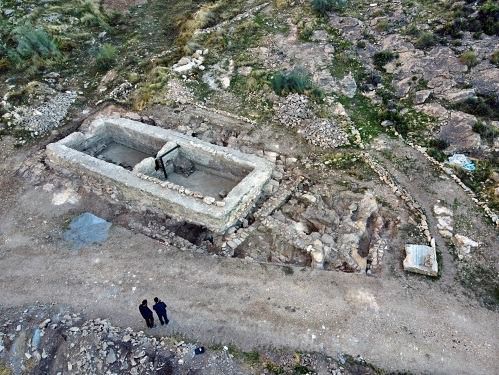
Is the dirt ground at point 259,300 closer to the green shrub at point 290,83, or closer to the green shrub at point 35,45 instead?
the green shrub at point 290,83

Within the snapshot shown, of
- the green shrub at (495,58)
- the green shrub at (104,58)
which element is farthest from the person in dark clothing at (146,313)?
the green shrub at (495,58)

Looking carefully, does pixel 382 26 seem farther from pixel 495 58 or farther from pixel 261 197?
pixel 261 197

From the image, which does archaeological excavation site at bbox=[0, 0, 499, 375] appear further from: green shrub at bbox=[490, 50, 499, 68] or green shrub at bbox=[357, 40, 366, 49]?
green shrub at bbox=[357, 40, 366, 49]

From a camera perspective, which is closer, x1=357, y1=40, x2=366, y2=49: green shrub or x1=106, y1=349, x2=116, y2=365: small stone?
x1=106, y1=349, x2=116, y2=365: small stone

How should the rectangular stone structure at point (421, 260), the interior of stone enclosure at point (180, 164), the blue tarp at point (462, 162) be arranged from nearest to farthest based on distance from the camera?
the rectangular stone structure at point (421, 260), the blue tarp at point (462, 162), the interior of stone enclosure at point (180, 164)

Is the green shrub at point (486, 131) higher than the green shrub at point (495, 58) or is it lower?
lower

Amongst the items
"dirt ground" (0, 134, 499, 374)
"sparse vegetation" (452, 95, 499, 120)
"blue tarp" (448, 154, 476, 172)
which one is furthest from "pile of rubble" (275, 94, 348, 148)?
"dirt ground" (0, 134, 499, 374)

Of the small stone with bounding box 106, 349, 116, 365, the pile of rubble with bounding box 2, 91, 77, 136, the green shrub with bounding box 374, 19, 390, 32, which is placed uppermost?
the green shrub with bounding box 374, 19, 390, 32
